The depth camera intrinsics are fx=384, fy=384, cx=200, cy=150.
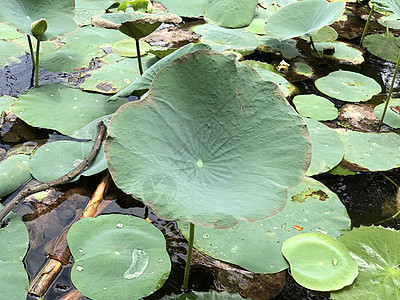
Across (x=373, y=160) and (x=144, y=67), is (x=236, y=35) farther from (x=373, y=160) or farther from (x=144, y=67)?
(x=373, y=160)

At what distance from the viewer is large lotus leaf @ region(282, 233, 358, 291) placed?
1419mm

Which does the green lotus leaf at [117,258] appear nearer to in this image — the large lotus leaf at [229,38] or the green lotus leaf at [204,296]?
the green lotus leaf at [204,296]

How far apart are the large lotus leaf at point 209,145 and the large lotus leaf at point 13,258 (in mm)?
534

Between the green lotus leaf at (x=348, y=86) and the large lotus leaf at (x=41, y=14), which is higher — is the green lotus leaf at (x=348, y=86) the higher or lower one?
the lower one

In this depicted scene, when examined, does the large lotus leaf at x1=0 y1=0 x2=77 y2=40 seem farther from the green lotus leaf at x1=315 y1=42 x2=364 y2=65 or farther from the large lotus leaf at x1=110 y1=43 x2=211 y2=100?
the green lotus leaf at x1=315 y1=42 x2=364 y2=65

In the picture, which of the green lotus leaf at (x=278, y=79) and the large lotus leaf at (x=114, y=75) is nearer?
the large lotus leaf at (x=114, y=75)

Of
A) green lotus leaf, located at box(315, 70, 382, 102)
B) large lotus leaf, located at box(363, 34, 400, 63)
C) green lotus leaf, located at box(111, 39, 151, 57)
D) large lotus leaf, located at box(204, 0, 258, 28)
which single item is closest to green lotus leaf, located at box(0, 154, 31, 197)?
green lotus leaf, located at box(111, 39, 151, 57)

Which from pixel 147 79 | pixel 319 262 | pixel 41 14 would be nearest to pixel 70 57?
pixel 41 14

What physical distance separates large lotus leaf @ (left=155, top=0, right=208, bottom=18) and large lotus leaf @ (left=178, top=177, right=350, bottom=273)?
2642 mm

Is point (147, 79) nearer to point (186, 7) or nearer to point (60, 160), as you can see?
point (60, 160)

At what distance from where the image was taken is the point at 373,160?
2184mm

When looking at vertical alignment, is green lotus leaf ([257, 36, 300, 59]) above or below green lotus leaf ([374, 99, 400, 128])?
above

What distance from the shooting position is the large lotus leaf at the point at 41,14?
2.32m

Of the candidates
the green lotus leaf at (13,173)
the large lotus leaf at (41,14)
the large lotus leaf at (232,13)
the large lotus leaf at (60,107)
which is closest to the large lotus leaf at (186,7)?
the large lotus leaf at (232,13)
